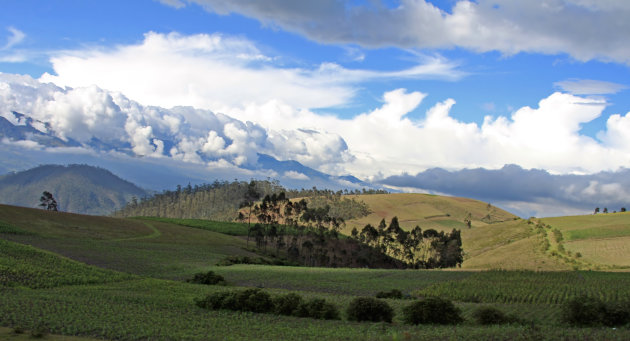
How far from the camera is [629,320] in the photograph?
102 feet

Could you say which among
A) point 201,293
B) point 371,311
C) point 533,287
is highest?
point 533,287

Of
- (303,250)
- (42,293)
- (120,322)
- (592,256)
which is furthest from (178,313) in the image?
(303,250)

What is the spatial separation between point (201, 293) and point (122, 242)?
215ft

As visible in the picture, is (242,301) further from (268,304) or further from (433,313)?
(433,313)

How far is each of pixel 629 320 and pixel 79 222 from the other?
129 meters

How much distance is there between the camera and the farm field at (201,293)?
29.5m

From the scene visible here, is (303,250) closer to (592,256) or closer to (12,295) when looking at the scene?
(592,256)

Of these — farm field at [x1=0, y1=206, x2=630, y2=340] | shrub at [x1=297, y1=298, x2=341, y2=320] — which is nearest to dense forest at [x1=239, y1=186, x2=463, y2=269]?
farm field at [x1=0, y1=206, x2=630, y2=340]

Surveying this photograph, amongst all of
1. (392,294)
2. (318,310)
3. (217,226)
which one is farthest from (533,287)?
(217,226)

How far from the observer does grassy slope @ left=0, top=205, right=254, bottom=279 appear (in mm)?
75875

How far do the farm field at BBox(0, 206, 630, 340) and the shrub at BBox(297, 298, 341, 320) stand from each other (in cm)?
123

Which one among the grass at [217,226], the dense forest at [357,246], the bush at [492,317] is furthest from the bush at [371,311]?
the grass at [217,226]

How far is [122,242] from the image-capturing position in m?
105

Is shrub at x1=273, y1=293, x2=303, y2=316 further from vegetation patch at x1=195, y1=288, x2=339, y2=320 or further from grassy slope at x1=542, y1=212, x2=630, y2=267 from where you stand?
grassy slope at x1=542, y1=212, x2=630, y2=267
